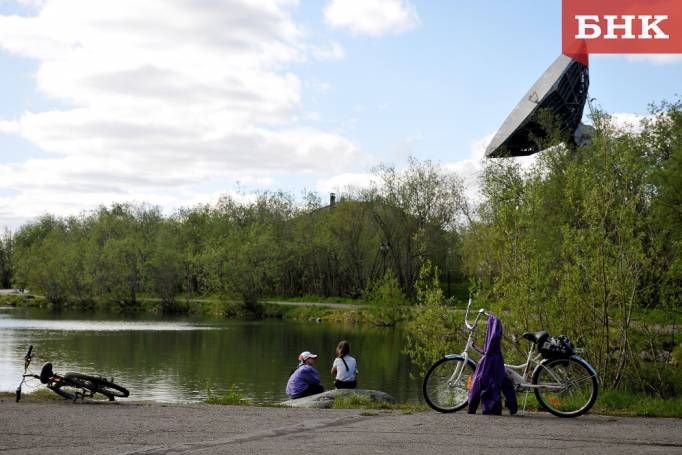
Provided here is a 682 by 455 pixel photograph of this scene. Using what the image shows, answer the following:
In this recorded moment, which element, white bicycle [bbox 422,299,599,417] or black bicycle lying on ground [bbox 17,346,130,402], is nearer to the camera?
white bicycle [bbox 422,299,599,417]

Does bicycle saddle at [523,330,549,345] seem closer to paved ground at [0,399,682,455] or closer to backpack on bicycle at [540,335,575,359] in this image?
backpack on bicycle at [540,335,575,359]

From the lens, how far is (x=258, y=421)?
10.0 metres

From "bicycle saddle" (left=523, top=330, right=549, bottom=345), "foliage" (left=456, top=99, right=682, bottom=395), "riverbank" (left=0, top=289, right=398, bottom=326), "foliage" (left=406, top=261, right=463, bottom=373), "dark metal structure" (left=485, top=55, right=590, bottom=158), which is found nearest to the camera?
"bicycle saddle" (left=523, top=330, right=549, bottom=345)

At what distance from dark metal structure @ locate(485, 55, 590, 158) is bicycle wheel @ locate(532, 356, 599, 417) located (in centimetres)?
3930

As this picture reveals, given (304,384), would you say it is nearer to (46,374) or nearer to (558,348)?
(46,374)

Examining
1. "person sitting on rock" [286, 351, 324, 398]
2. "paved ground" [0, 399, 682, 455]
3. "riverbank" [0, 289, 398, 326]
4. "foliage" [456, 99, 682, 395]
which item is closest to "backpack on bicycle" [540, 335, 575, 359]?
"paved ground" [0, 399, 682, 455]

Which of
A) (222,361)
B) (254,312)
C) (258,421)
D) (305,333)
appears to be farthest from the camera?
(254,312)

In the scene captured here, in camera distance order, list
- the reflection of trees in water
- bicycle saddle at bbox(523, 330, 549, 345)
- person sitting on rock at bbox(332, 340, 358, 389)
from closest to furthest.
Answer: bicycle saddle at bbox(523, 330, 549, 345) → person sitting on rock at bbox(332, 340, 358, 389) → the reflection of trees in water

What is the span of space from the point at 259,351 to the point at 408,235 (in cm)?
3725

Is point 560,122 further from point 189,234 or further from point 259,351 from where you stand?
point 189,234

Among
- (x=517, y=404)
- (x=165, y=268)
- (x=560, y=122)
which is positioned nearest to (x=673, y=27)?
(x=517, y=404)

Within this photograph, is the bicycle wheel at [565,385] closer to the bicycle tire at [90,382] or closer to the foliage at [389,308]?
the bicycle tire at [90,382]

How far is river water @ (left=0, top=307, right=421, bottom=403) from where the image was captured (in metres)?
25.1

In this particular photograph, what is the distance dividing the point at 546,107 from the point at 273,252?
110 feet
